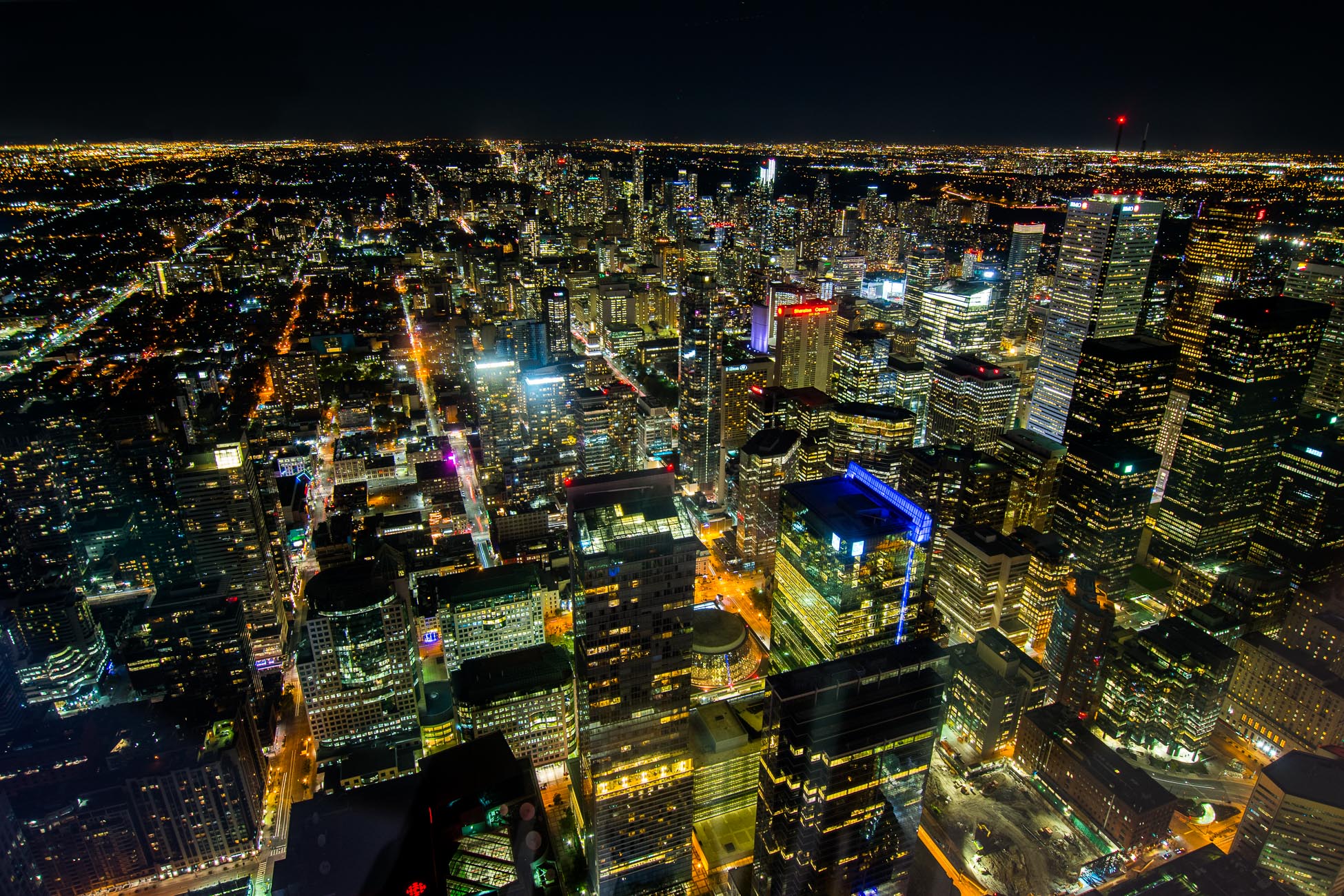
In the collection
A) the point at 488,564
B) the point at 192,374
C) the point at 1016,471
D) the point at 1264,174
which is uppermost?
the point at 1264,174

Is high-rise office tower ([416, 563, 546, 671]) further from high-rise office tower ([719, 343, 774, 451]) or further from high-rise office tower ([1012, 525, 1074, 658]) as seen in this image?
high-rise office tower ([1012, 525, 1074, 658])

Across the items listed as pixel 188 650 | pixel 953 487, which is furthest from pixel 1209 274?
pixel 188 650

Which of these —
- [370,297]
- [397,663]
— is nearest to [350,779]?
[397,663]

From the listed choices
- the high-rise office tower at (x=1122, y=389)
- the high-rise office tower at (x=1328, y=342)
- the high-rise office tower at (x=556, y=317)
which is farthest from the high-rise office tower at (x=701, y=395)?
the high-rise office tower at (x=1328, y=342)

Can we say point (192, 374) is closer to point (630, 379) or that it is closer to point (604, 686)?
point (630, 379)

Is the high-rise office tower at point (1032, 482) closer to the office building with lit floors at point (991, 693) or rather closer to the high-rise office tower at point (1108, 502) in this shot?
the high-rise office tower at point (1108, 502)

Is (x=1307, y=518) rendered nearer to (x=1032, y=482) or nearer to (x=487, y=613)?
(x=1032, y=482)
